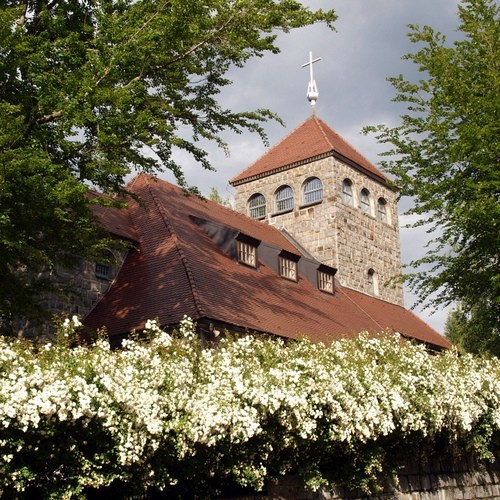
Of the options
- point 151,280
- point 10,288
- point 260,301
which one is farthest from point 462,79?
point 10,288

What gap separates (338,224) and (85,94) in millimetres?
18001

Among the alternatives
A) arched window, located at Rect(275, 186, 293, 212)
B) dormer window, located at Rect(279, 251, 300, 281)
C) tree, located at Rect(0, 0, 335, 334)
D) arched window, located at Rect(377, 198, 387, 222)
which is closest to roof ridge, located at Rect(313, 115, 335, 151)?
arched window, located at Rect(275, 186, 293, 212)

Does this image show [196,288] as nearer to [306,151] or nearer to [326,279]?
[326,279]

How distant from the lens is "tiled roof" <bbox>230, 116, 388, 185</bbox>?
28.4 metres

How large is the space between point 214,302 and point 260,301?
2525 mm

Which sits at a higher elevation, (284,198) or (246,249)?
(284,198)

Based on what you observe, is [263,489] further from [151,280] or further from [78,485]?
[151,280]

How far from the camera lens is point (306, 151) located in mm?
28844

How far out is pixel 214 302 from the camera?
15.5 meters

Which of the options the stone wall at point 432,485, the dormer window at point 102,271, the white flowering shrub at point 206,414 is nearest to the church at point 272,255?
the dormer window at point 102,271

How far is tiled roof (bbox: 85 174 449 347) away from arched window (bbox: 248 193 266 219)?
5.84 metres

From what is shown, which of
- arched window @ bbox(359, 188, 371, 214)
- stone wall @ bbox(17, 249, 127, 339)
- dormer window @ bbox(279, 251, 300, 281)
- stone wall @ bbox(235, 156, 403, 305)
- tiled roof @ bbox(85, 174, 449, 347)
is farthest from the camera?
arched window @ bbox(359, 188, 371, 214)

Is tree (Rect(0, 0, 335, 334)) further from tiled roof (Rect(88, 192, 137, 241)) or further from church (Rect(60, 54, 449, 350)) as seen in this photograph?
tiled roof (Rect(88, 192, 137, 241))

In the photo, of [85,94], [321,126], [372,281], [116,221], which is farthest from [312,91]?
[85,94]
